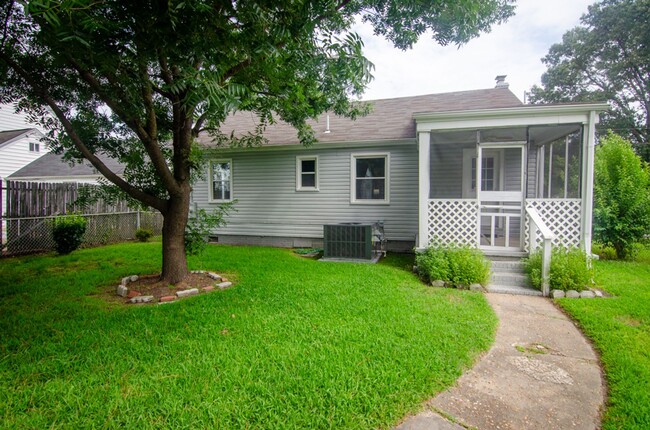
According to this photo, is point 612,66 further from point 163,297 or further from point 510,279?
point 163,297

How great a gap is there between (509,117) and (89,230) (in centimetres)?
1206

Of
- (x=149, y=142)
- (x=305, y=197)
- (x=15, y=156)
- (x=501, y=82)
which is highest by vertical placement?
(x=501, y=82)

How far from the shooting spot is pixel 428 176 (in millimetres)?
7113

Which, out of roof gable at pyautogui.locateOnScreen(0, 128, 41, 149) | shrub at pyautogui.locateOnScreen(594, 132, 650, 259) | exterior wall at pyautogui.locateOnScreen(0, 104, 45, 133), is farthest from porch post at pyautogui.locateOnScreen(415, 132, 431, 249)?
exterior wall at pyautogui.locateOnScreen(0, 104, 45, 133)

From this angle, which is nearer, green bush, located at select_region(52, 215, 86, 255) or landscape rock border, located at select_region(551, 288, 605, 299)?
landscape rock border, located at select_region(551, 288, 605, 299)

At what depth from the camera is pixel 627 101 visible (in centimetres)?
2281

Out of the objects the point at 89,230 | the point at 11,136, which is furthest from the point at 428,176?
the point at 11,136

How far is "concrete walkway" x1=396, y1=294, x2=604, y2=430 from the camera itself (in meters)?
2.41

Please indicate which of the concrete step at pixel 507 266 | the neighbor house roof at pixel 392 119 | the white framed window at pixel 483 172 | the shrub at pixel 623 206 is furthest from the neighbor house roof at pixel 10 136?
the shrub at pixel 623 206

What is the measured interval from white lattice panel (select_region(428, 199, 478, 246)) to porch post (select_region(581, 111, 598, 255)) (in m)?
1.91

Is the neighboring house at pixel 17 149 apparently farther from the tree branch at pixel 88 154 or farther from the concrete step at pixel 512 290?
the concrete step at pixel 512 290

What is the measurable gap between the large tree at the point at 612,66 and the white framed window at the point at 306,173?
76.1ft

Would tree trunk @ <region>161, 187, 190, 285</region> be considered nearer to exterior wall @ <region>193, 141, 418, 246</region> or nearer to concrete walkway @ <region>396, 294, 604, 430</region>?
concrete walkway @ <region>396, 294, 604, 430</region>

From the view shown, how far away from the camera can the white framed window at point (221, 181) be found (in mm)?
11253
